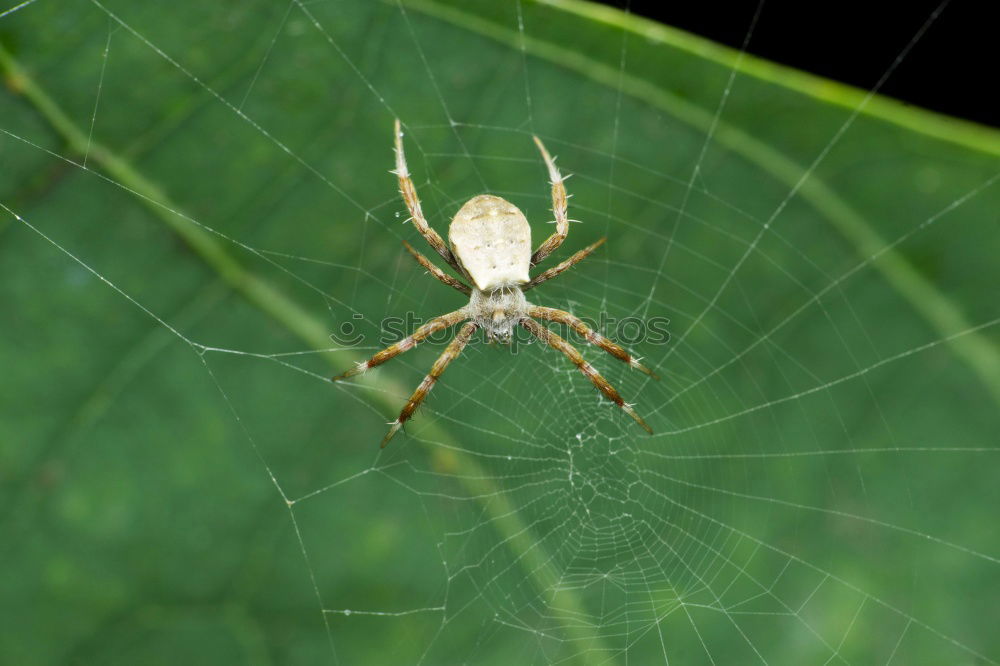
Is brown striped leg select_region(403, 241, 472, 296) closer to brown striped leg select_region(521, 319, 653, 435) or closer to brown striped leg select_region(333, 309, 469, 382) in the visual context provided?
brown striped leg select_region(333, 309, 469, 382)

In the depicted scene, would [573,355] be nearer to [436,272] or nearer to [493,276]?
[493,276]

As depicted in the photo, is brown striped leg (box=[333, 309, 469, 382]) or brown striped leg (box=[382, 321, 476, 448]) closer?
brown striped leg (box=[382, 321, 476, 448])

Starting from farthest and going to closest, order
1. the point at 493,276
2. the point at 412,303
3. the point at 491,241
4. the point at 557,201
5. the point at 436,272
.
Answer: the point at 493,276
the point at 491,241
the point at 436,272
the point at 557,201
the point at 412,303

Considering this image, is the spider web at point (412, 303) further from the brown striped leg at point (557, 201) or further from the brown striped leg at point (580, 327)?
the brown striped leg at point (580, 327)

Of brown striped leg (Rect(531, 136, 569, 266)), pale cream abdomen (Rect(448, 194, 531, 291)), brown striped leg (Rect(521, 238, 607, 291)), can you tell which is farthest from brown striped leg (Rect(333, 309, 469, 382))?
brown striped leg (Rect(531, 136, 569, 266))

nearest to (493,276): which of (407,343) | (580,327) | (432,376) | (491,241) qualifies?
(491,241)

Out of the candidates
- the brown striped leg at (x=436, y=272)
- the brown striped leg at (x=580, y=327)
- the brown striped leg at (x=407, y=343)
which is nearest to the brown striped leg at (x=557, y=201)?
the brown striped leg at (x=436, y=272)
